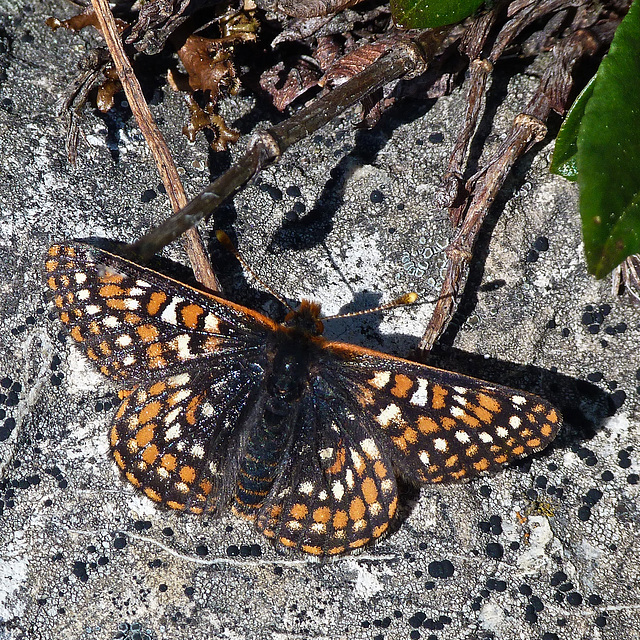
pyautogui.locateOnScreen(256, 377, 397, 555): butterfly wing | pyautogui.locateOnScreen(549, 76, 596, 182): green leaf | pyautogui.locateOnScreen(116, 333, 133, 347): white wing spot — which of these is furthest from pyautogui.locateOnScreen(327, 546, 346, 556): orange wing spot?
pyautogui.locateOnScreen(549, 76, 596, 182): green leaf

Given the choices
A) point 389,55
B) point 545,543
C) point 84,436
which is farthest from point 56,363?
point 545,543

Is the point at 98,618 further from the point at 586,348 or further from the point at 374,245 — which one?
the point at 586,348

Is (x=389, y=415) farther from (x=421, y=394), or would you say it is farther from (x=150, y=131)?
(x=150, y=131)

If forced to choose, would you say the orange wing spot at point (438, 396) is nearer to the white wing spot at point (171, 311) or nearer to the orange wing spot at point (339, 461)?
the orange wing spot at point (339, 461)

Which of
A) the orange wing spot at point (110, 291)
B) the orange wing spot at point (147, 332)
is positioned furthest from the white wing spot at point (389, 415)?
the orange wing spot at point (110, 291)

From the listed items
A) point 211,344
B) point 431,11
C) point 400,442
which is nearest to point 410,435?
point 400,442

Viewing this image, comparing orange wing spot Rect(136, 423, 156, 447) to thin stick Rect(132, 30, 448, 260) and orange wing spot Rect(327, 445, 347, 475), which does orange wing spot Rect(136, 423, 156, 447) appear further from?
thin stick Rect(132, 30, 448, 260)
